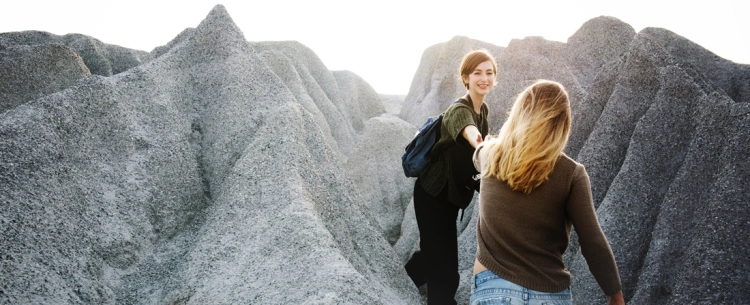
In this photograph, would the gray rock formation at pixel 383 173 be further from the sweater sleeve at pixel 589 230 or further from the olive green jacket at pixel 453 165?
the sweater sleeve at pixel 589 230

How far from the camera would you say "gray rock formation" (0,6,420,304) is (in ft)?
13.0

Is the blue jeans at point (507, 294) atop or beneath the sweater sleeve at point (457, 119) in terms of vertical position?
beneath

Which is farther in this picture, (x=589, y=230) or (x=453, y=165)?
(x=453, y=165)

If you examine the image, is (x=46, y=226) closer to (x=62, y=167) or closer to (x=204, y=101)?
(x=62, y=167)

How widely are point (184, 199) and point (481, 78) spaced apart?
3569 mm

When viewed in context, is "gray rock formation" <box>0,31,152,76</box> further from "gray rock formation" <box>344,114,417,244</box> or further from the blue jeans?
the blue jeans

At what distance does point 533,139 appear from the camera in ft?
7.98

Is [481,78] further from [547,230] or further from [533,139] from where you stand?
[547,230]

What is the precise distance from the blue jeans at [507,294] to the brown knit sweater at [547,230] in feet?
0.11

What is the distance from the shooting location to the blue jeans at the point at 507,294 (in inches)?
98.0

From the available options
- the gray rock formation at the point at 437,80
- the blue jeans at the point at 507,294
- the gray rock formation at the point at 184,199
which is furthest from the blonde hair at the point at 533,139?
the gray rock formation at the point at 437,80

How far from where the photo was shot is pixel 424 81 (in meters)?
21.1

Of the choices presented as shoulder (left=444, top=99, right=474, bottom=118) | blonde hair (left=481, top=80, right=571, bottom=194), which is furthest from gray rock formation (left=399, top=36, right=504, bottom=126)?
blonde hair (left=481, top=80, right=571, bottom=194)

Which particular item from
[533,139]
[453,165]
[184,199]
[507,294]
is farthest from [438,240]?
[184,199]
